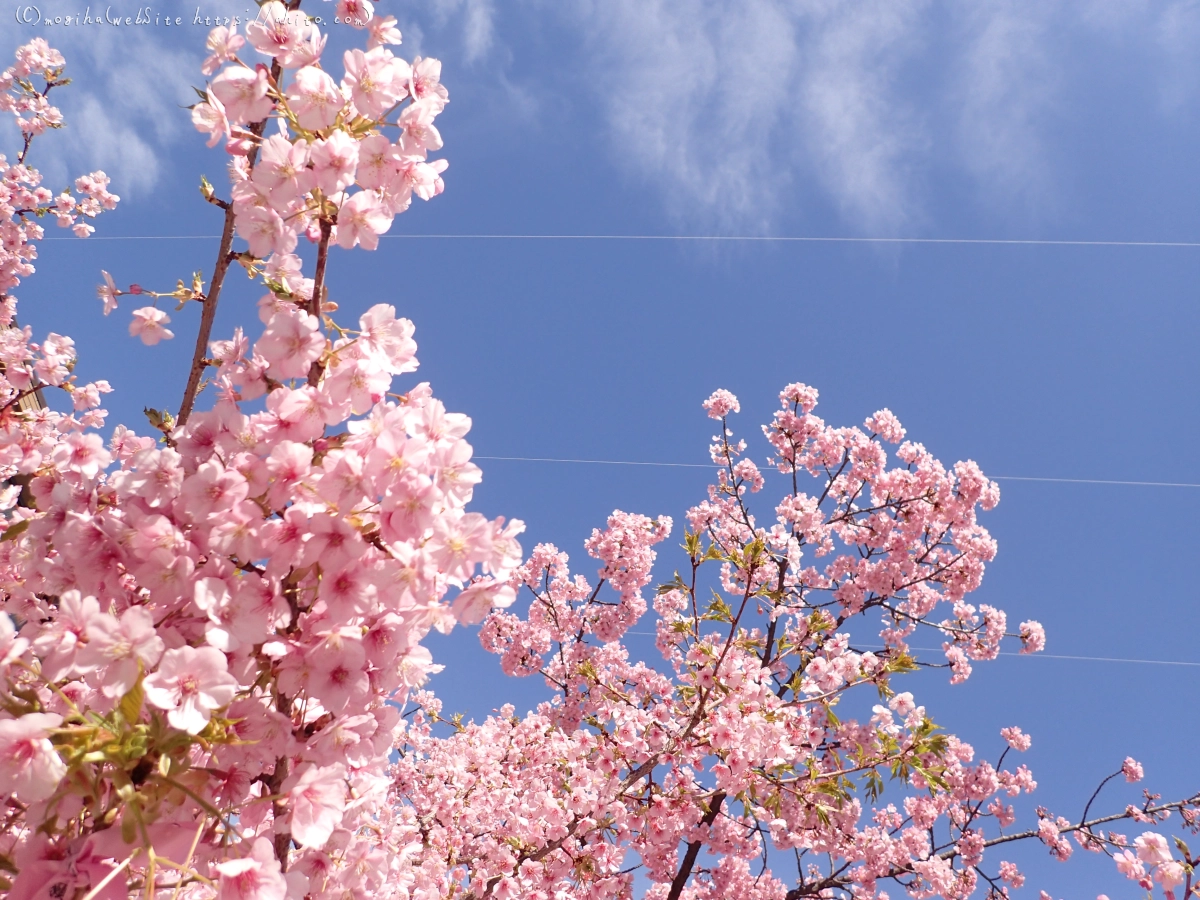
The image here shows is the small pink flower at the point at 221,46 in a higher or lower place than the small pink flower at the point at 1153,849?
higher

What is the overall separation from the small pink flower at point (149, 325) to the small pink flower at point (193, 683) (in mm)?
1262

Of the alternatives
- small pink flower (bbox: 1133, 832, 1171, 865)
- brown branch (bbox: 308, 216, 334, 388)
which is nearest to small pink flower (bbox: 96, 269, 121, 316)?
brown branch (bbox: 308, 216, 334, 388)

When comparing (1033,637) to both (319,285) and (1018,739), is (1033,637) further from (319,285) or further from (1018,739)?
(319,285)

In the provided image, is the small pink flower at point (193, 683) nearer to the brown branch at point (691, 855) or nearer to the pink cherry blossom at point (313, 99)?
the pink cherry blossom at point (313, 99)

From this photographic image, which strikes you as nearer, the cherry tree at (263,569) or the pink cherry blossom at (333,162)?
the cherry tree at (263,569)

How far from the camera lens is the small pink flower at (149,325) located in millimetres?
1954

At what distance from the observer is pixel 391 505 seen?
135cm

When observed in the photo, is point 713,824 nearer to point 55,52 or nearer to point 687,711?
point 687,711

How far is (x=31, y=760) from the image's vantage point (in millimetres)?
1027

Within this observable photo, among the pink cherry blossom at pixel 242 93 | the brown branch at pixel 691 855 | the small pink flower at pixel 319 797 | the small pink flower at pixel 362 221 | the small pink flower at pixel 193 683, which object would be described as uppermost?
the pink cherry blossom at pixel 242 93

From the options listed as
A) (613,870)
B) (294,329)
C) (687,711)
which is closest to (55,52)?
(294,329)

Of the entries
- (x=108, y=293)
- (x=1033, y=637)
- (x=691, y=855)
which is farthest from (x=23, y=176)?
(x=1033, y=637)

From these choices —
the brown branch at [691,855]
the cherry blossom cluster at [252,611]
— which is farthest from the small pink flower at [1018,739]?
the cherry blossom cluster at [252,611]

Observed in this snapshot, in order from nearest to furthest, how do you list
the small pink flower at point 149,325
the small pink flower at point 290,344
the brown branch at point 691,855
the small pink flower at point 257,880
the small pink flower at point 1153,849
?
the small pink flower at point 257,880
the small pink flower at point 290,344
the small pink flower at point 149,325
the small pink flower at point 1153,849
the brown branch at point 691,855
